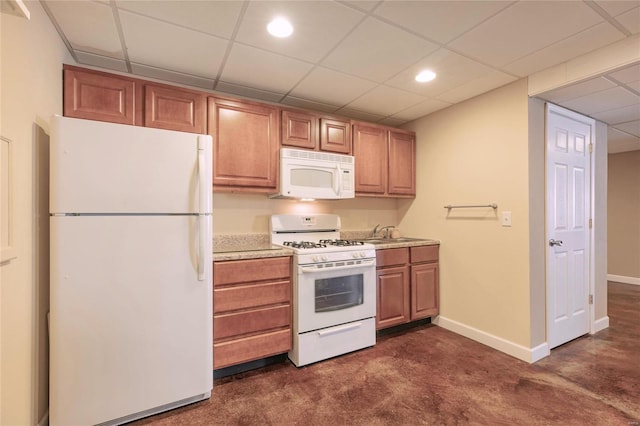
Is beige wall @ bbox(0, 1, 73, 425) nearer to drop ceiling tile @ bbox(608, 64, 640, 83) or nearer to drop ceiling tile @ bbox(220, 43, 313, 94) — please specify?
drop ceiling tile @ bbox(220, 43, 313, 94)

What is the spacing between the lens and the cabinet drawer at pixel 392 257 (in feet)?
9.33

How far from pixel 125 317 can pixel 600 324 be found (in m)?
4.27

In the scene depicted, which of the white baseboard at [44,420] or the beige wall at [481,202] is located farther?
the beige wall at [481,202]

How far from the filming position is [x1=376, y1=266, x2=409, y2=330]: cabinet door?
283cm

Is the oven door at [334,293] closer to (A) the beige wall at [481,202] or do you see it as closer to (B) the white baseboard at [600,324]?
(A) the beige wall at [481,202]

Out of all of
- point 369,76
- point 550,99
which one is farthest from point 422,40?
point 550,99

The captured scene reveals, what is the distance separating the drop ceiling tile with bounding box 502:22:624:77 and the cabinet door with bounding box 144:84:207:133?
240 cm

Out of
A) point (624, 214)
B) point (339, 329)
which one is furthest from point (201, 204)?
point (624, 214)

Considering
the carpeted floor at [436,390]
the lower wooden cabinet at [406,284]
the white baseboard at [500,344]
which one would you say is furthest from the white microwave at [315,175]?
the white baseboard at [500,344]

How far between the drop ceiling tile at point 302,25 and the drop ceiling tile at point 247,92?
2.32 ft

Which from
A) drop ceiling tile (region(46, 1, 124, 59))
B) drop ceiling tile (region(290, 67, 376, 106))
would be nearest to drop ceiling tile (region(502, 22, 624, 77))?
drop ceiling tile (region(290, 67, 376, 106))

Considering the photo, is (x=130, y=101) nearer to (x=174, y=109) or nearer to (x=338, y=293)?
(x=174, y=109)

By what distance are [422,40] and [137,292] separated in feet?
7.61

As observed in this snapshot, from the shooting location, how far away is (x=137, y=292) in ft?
5.57
